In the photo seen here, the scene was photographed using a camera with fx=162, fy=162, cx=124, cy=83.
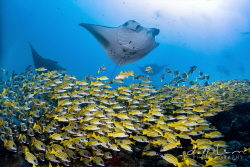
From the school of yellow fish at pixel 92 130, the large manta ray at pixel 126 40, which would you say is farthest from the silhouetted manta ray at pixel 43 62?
the school of yellow fish at pixel 92 130

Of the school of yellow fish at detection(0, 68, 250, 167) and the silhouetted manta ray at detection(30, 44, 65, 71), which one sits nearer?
the school of yellow fish at detection(0, 68, 250, 167)

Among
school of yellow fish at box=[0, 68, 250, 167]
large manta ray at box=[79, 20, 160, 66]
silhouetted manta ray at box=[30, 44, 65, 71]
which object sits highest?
silhouetted manta ray at box=[30, 44, 65, 71]

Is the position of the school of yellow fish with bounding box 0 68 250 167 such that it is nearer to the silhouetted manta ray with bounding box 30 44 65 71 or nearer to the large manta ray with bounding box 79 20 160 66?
the large manta ray with bounding box 79 20 160 66

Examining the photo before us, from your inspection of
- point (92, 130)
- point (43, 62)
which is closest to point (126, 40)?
point (92, 130)

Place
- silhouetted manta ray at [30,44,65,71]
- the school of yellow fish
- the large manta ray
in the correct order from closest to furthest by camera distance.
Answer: the school of yellow fish → the large manta ray → silhouetted manta ray at [30,44,65,71]

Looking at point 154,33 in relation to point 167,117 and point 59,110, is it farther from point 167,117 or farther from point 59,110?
point 59,110

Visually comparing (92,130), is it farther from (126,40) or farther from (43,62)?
(43,62)

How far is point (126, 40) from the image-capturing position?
8148 millimetres

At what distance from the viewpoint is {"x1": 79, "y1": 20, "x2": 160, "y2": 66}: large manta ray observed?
25.4ft

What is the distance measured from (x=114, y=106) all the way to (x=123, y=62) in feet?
15.1

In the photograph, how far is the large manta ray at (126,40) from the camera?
25.4 ft

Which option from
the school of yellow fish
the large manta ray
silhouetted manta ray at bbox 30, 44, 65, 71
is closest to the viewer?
the school of yellow fish

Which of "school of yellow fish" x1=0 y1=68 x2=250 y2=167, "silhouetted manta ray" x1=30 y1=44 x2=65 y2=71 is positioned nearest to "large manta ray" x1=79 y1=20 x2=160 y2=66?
"school of yellow fish" x1=0 y1=68 x2=250 y2=167

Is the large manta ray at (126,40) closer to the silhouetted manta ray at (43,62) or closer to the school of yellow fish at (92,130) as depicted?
the school of yellow fish at (92,130)
